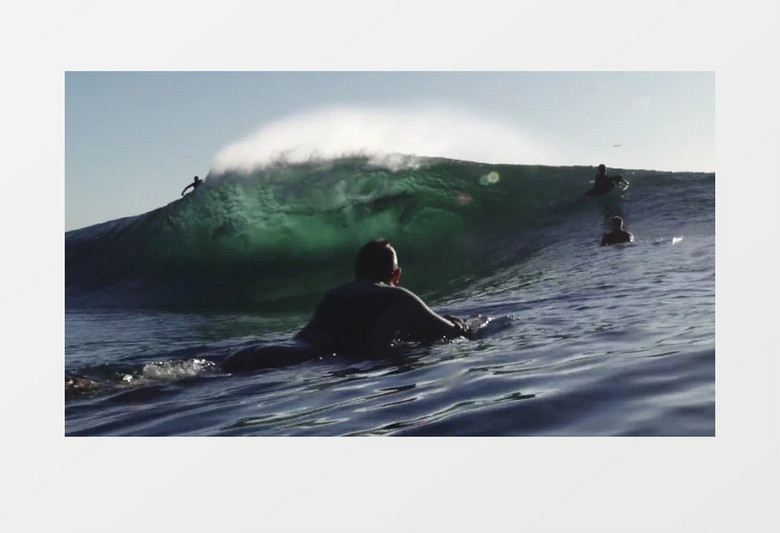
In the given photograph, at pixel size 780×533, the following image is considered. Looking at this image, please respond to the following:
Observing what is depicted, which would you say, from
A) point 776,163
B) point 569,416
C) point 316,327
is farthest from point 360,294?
point 776,163

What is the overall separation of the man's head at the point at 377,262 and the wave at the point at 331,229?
2.15 meters

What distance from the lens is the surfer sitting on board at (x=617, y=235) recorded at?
27.1 feet

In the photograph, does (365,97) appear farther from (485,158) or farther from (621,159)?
(621,159)

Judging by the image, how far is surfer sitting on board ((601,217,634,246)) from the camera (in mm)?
8250

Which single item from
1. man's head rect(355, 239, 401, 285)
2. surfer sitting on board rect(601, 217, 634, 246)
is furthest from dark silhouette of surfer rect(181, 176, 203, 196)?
surfer sitting on board rect(601, 217, 634, 246)

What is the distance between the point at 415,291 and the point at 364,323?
2418 mm

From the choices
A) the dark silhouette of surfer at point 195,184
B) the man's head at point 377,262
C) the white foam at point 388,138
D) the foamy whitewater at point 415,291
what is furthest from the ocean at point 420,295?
the man's head at point 377,262

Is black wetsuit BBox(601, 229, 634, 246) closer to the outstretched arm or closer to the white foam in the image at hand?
the white foam

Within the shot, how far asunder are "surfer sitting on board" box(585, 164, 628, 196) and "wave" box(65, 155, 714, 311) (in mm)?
104

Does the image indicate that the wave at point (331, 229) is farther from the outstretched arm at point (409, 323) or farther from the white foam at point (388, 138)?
the outstretched arm at point (409, 323)

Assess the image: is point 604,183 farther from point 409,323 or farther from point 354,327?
point 354,327

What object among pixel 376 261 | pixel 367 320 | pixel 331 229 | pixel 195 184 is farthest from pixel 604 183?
pixel 195 184
